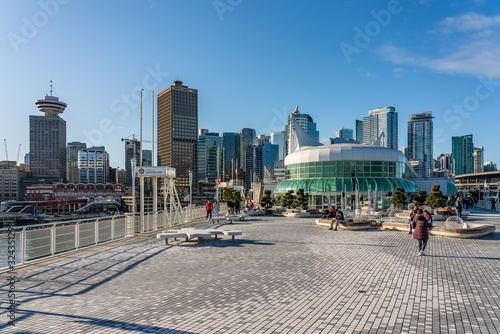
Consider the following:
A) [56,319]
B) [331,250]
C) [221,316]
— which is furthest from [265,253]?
[56,319]

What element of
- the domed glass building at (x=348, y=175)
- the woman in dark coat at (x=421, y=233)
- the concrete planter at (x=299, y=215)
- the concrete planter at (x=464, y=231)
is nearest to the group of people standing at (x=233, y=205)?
the concrete planter at (x=299, y=215)

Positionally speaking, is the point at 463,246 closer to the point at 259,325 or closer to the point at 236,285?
the point at 236,285

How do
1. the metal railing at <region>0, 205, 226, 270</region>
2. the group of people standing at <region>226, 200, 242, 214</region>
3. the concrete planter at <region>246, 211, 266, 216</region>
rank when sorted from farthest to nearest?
1. the concrete planter at <region>246, 211, 266, 216</region>
2. the group of people standing at <region>226, 200, 242, 214</region>
3. the metal railing at <region>0, 205, 226, 270</region>

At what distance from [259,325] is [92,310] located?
9.90 ft

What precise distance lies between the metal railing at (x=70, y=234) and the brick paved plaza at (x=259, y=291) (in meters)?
0.69

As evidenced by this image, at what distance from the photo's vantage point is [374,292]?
8086 millimetres

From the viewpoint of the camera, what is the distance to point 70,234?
12984mm

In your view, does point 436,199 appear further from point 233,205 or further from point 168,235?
point 168,235

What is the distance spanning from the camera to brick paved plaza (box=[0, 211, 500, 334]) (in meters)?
6.06

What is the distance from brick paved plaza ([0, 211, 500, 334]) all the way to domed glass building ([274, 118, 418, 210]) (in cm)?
3377

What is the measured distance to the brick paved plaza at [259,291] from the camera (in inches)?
239

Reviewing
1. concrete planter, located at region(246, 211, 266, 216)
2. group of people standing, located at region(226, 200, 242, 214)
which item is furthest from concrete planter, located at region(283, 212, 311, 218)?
group of people standing, located at region(226, 200, 242, 214)

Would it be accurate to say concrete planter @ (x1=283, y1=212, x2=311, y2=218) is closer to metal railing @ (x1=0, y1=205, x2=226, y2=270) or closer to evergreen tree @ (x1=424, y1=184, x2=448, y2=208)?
metal railing @ (x1=0, y1=205, x2=226, y2=270)

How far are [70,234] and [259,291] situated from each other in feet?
26.7
